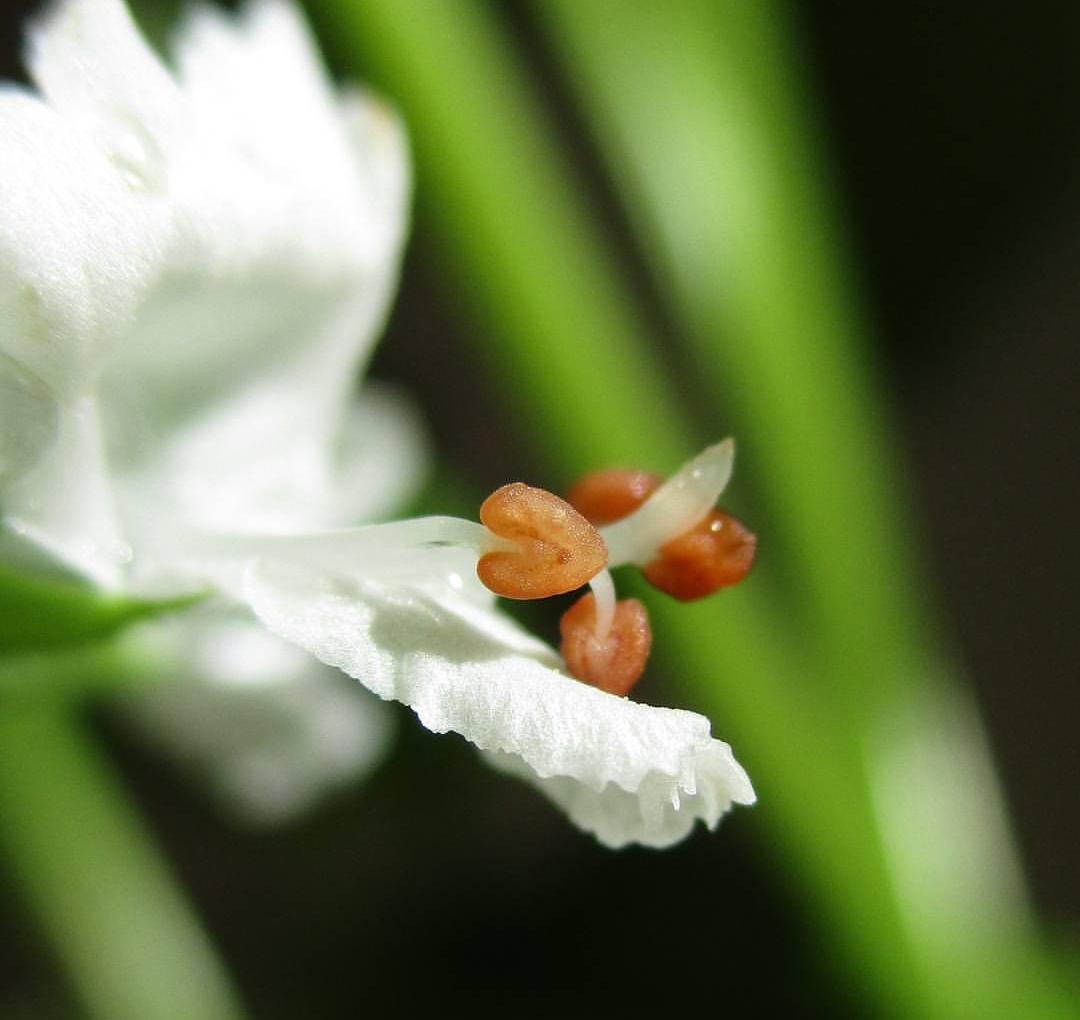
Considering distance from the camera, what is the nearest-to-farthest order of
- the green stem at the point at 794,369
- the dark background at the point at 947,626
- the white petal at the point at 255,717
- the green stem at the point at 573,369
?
the white petal at the point at 255,717
the green stem at the point at 573,369
the green stem at the point at 794,369
the dark background at the point at 947,626

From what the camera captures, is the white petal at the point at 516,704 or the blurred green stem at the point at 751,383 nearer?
the white petal at the point at 516,704

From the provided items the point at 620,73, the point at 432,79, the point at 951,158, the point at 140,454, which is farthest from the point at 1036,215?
the point at 140,454

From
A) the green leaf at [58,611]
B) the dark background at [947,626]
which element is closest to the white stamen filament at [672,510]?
the green leaf at [58,611]

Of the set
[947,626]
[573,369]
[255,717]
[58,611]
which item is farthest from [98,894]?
[947,626]

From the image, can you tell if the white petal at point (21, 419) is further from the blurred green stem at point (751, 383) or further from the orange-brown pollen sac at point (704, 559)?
the blurred green stem at point (751, 383)

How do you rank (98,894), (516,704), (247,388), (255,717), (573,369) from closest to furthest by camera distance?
(516,704), (247,388), (255,717), (573,369), (98,894)

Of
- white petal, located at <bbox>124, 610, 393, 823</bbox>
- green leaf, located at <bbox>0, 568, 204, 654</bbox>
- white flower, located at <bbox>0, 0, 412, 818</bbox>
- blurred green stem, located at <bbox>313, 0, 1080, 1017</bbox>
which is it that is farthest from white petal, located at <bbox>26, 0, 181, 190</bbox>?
blurred green stem, located at <bbox>313, 0, 1080, 1017</bbox>

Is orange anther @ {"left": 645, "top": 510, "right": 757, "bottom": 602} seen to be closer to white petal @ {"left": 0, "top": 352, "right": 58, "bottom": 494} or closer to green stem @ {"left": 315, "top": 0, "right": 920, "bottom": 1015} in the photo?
white petal @ {"left": 0, "top": 352, "right": 58, "bottom": 494}

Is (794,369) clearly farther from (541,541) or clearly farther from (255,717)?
(541,541)
